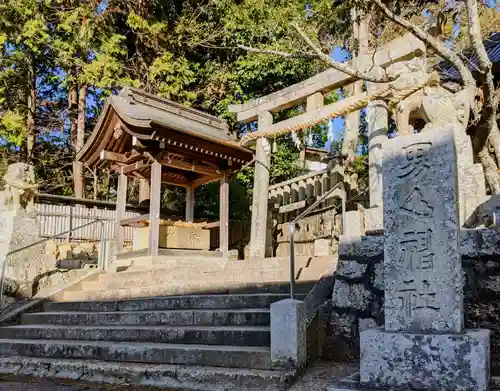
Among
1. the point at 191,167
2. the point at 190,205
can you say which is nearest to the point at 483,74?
the point at 191,167

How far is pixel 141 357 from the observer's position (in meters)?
4.91

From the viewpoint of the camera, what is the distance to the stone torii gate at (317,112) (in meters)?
7.58

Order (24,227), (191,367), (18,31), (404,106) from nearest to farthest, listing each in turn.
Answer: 1. (191,367)
2. (404,106)
3. (24,227)
4. (18,31)

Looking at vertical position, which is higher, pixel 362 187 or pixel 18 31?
pixel 18 31

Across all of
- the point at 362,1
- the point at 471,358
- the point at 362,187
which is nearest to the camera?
the point at 471,358

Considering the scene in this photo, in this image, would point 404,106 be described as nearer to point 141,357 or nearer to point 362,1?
point 362,1

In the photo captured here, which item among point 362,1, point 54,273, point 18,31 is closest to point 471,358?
point 362,1

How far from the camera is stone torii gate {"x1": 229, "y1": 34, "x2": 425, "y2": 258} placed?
7.58 meters

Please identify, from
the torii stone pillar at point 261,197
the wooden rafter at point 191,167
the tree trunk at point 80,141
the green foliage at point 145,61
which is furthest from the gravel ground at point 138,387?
the tree trunk at point 80,141

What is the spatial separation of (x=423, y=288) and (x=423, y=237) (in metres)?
0.37

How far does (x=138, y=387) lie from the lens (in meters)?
4.51

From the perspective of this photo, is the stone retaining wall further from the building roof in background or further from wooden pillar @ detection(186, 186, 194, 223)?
wooden pillar @ detection(186, 186, 194, 223)

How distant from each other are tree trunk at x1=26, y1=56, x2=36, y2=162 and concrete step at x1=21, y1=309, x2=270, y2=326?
962cm

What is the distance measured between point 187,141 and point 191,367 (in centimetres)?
609
